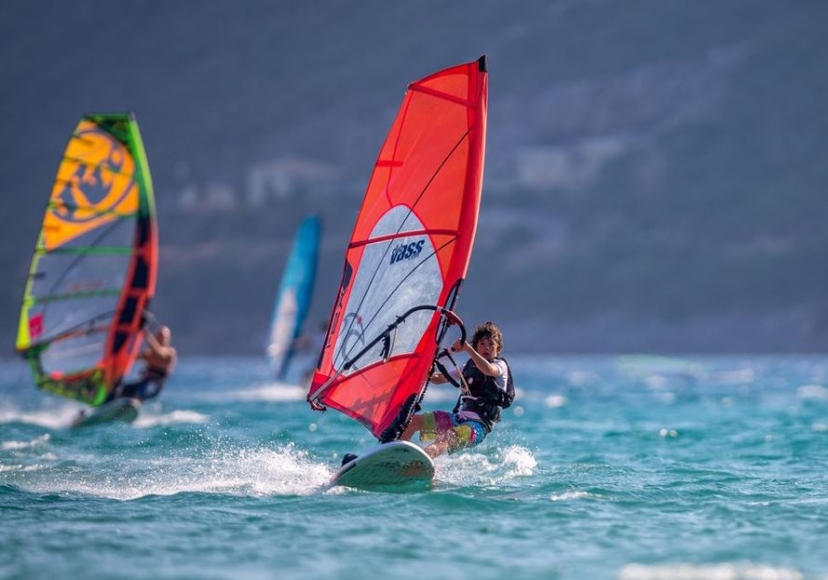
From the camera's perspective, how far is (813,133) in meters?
171

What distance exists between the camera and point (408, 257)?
10.6 m

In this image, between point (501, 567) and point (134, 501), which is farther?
point (134, 501)

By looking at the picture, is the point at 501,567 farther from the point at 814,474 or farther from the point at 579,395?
the point at 579,395

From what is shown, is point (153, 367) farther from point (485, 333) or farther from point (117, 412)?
point (485, 333)

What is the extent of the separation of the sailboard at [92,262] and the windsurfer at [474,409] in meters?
9.25

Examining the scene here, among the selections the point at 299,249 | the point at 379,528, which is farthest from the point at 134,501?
the point at 299,249

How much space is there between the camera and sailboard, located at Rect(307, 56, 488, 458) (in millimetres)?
10281

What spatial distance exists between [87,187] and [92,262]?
1.17 metres

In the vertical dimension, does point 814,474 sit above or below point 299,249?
below

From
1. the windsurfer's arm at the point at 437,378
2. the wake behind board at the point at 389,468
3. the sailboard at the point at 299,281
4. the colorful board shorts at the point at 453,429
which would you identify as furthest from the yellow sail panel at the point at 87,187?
the sailboard at the point at 299,281

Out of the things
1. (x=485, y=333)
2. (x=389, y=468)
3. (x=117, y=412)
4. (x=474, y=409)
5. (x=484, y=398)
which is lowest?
(x=117, y=412)

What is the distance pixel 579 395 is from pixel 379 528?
26.6 m

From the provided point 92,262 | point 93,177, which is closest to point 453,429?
point 92,262

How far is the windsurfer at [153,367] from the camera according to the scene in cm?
1894
